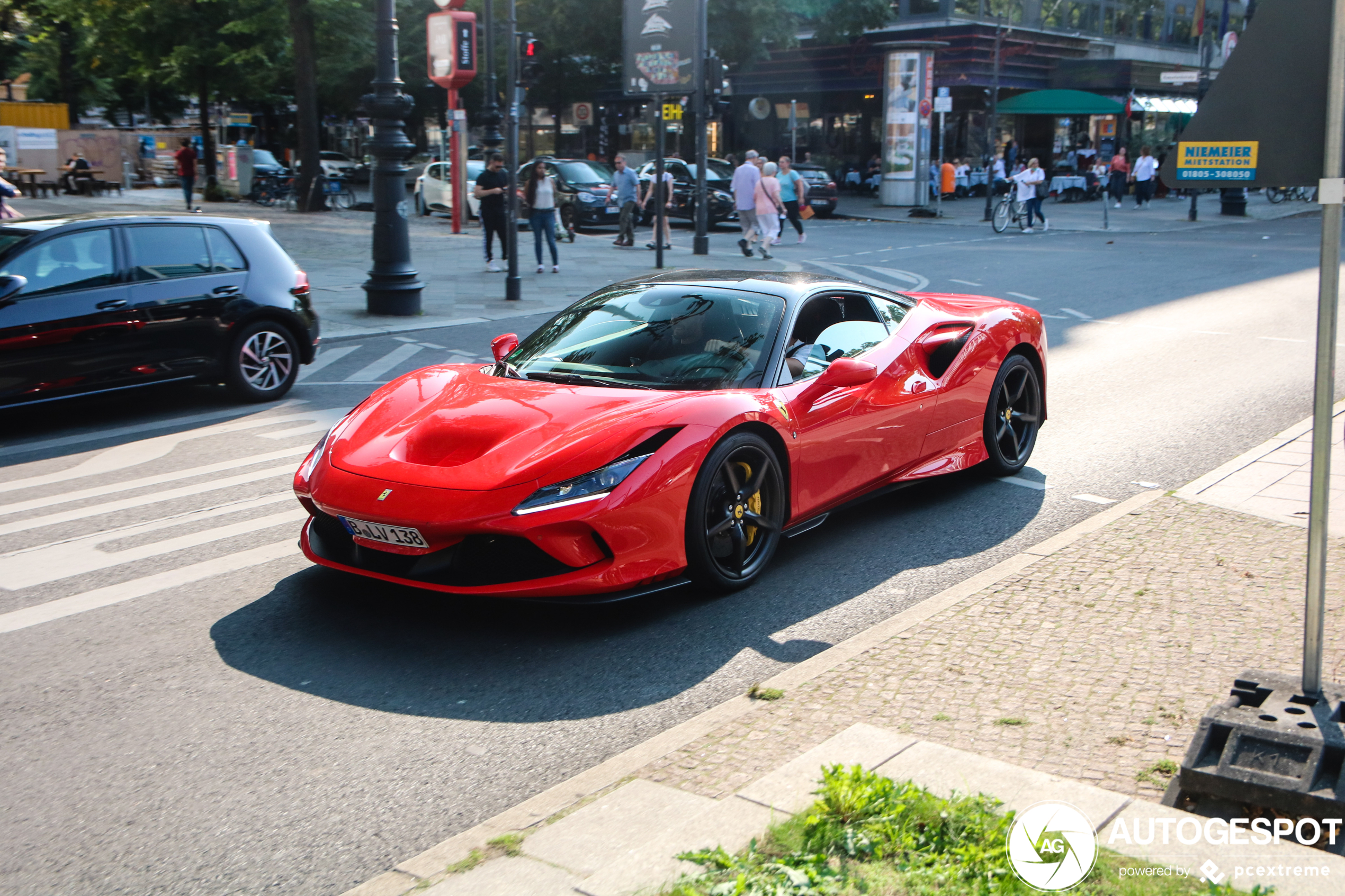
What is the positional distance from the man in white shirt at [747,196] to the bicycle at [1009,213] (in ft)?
25.8

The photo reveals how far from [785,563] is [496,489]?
1.71m

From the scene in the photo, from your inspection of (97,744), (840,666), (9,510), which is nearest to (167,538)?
(9,510)

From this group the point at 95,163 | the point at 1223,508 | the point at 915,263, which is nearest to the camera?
the point at 1223,508

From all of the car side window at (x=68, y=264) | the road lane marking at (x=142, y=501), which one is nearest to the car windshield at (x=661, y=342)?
the road lane marking at (x=142, y=501)

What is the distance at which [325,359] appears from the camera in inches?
463

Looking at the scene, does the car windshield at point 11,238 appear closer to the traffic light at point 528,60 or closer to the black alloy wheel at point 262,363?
the black alloy wheel at point 262,363

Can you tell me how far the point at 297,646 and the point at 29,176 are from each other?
3575 centimetres

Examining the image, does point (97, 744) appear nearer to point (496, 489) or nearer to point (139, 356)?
point (496, 489)

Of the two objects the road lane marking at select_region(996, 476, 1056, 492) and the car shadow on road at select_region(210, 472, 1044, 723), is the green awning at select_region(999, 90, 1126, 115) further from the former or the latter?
the car shadow on road at select_region(210, 472, 1044, 723)

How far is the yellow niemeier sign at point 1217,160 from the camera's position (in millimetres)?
3455

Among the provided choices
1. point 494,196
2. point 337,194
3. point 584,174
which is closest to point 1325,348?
point 494,196

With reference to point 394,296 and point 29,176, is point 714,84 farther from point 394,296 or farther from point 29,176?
point 29,176

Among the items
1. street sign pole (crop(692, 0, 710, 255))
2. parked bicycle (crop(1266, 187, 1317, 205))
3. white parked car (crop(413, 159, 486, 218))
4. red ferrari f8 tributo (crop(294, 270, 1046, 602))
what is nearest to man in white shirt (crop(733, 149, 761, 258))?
street sign pole (crop(692, 0, 710, 255))

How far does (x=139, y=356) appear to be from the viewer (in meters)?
8.75
